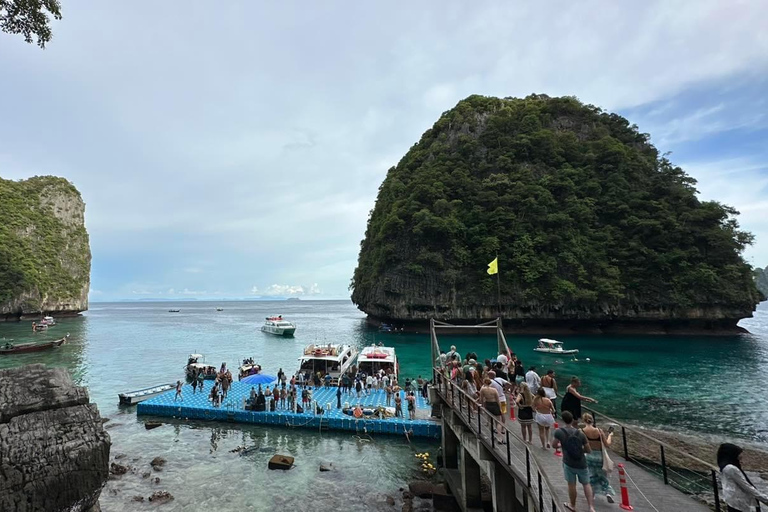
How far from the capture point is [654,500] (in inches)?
273

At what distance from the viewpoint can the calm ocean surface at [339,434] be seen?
47.9ft

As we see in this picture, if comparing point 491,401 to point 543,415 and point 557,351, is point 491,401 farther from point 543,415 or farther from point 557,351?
point 557,351

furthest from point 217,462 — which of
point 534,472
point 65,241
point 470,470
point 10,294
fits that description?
point 65,241

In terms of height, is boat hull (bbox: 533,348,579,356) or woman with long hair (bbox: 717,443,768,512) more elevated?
woman with long hair (bbox: 717,443,768,512)

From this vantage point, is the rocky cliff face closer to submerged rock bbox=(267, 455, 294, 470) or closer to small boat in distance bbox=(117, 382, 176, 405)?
small boat in distance bbox=(117, 382, 176, 405)

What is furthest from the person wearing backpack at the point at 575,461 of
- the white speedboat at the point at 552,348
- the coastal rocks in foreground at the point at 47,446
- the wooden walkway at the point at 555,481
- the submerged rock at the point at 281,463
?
the white speedboat at the point at 552,348

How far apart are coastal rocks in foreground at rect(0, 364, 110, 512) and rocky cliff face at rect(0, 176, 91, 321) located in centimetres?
11398

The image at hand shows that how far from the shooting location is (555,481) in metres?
7.45

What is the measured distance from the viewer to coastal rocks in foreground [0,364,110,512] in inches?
209

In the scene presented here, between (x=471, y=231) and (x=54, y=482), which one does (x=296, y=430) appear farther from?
(x=471, y=231)

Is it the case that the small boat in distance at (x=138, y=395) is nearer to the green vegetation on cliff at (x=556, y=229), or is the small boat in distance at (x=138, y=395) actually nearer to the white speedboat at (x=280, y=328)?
the white speedboat at (x=280, y=328)

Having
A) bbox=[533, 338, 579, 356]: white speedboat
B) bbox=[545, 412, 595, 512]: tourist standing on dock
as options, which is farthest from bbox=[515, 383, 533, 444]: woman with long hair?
bbox=[533, 338, 579, 356]: white speedboat

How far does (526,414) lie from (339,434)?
1343cm

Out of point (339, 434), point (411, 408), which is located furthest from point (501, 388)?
point (339, 434)
